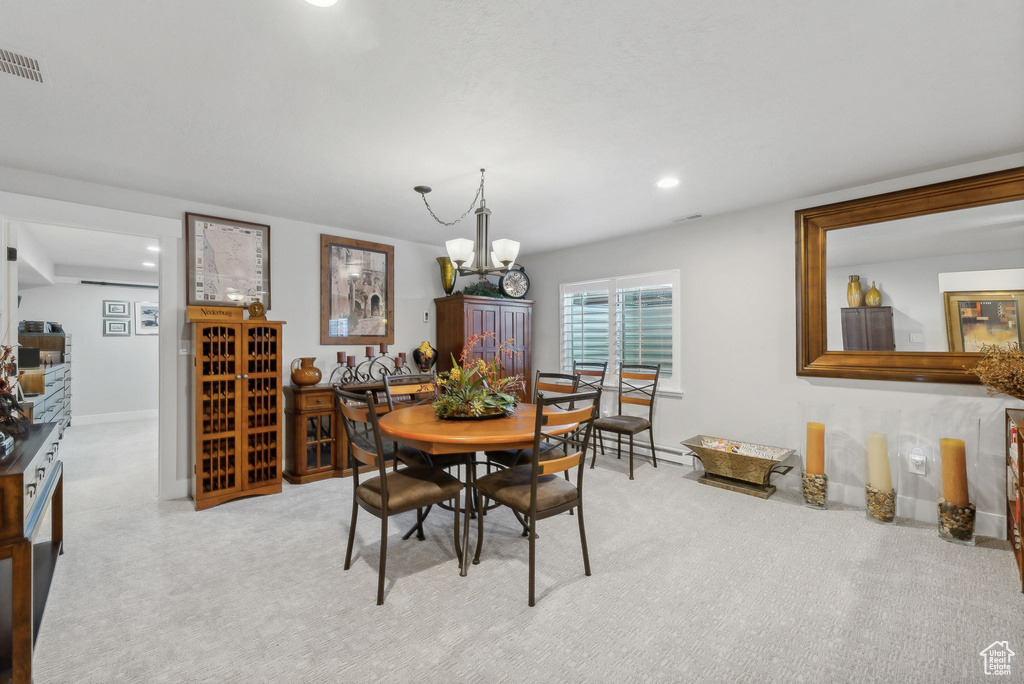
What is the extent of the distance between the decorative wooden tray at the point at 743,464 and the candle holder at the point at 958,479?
36.4 inches

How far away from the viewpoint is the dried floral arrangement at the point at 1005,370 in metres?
2.36

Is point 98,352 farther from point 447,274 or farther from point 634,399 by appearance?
point 634,399

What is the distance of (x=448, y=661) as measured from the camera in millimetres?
1716

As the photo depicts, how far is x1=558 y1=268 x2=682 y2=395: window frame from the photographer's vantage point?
4406 mm

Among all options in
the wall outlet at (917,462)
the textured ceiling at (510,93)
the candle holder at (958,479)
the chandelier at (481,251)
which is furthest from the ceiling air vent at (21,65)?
the wall outlet at (917,462)

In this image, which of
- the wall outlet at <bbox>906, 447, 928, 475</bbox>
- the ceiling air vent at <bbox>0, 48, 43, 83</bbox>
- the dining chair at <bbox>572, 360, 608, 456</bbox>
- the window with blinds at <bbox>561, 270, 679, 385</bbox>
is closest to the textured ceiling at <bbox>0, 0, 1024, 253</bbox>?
the ceiling air vent at <bbox>0, 48, 43, 83</bbox>

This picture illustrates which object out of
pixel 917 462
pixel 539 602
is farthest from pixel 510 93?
pixel 917 462

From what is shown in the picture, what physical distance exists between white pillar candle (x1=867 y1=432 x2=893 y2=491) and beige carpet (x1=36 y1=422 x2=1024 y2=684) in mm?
284

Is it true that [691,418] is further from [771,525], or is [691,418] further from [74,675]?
A: [74,675]

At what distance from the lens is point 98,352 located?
22.5 ft

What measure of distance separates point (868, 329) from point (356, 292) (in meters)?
4.68

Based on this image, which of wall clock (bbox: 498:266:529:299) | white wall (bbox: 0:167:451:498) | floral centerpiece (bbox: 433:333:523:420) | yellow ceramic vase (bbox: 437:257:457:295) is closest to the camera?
floral centerpiece (bbox: 433:333:523:420)

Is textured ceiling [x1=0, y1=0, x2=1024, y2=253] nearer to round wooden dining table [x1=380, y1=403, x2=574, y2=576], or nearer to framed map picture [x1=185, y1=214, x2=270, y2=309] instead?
framed map picture [x1=185, y1=214, x2=270, y2=309]

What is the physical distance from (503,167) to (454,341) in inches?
99.3
